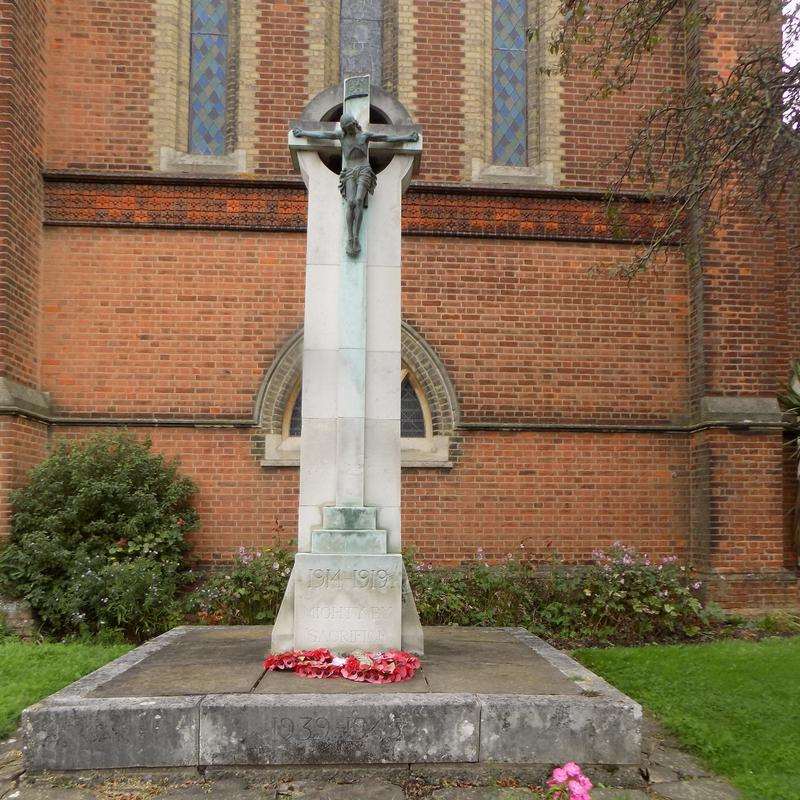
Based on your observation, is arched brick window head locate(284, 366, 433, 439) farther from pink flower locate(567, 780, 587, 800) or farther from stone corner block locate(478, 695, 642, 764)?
pink flower locate(567, 780, 587, 800)

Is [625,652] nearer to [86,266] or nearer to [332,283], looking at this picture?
[332,283]

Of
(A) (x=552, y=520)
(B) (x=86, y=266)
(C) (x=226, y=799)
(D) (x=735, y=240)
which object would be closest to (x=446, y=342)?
(A) (x=552, y=520)

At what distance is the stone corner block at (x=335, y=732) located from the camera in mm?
4020

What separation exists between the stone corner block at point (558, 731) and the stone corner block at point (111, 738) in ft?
5.27

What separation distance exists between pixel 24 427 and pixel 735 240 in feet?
29.2

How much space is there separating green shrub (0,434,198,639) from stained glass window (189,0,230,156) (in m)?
4.16

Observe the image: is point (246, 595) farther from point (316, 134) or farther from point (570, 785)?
point (570, 785)

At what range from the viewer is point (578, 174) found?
1013cm

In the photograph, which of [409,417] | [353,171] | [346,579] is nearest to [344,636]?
[346,579]

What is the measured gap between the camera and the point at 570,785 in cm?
298

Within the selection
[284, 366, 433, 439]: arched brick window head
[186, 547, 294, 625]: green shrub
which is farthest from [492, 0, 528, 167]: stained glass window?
[186, 547, 294, 625]: green shrub

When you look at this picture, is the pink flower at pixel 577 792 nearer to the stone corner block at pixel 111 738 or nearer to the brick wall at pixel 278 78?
the stone corner block at pixel 111 738

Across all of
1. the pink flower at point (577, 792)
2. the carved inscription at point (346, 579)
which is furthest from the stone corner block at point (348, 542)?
the pink flower at point (577, 792)

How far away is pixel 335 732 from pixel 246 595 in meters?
4.30
